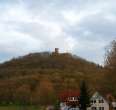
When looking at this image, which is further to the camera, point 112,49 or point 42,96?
point 42,96

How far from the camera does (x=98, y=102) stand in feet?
310

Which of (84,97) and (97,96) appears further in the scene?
(97,96)

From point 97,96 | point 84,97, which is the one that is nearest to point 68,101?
point 97,96

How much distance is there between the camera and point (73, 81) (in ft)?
532

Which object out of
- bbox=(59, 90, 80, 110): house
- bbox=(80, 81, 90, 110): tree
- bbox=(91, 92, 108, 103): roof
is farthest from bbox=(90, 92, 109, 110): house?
bbox=(80, 81, 90, 110): tree

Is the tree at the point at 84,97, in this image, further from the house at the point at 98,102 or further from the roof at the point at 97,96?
the roof at the point at 97,96

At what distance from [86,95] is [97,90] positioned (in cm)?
1804

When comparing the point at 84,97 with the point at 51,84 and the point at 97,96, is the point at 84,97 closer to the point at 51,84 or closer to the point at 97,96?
the point at 97,96

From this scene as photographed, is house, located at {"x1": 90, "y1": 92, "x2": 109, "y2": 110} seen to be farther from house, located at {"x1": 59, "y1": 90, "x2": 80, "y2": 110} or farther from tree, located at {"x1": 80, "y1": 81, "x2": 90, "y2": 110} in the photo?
tree, located at {"x1": 80, "y1": 81, "x2": 90, "y2": 110}

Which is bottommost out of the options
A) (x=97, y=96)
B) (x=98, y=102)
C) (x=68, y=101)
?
(x=98, y=102)

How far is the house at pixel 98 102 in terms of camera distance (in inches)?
3665

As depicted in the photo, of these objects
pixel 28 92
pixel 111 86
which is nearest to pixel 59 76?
pixel 28 92

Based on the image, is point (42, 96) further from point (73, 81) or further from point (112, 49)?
point (112, 49)

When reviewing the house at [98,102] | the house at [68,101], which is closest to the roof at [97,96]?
the house at [98,102]
